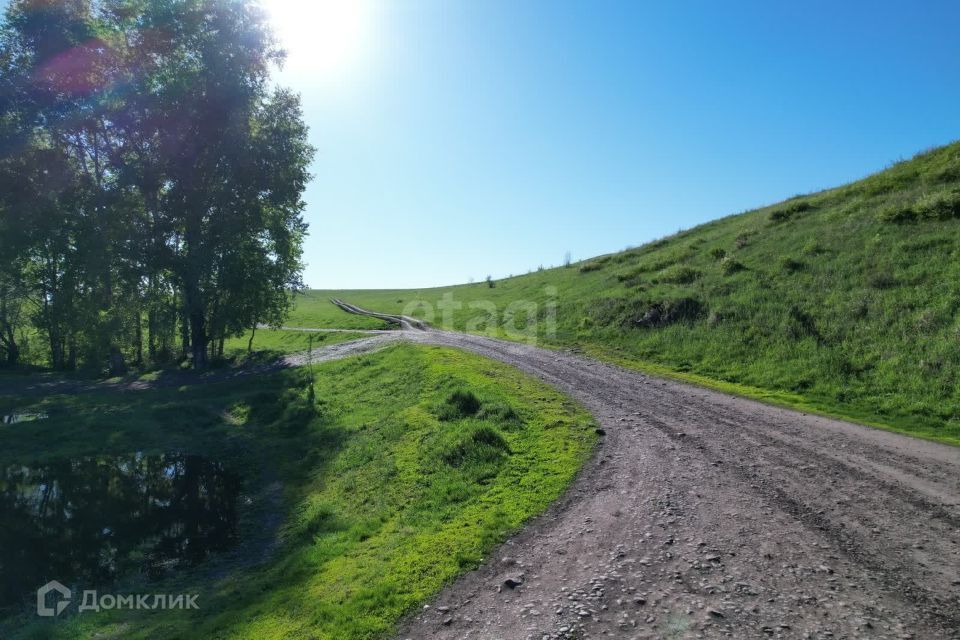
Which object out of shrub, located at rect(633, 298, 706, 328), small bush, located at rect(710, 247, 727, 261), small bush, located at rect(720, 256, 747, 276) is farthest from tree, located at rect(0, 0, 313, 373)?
small bush, located at rect(710, 247, 727, 261)

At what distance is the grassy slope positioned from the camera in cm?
1680

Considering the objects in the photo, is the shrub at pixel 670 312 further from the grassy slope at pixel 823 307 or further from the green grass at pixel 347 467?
the green grass at pixel 347 467

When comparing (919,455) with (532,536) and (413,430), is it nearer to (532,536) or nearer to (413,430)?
(532,536)

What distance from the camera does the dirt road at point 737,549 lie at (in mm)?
6566

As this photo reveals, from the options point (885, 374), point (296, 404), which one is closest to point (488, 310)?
point (296, 404)

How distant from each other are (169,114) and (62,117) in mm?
6256

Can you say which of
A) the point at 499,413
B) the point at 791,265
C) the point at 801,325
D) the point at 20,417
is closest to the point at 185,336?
the point at 20,417

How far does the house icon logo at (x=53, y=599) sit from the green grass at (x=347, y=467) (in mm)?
331

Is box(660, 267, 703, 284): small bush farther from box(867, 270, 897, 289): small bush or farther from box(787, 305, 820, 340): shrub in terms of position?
box(867, 270, 897, 289): small bush

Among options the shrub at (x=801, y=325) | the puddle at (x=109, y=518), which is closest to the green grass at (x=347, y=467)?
the puddle at (x=109, y=518)

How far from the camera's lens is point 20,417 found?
81.1 ft

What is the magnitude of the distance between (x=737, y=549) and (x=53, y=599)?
15391mm

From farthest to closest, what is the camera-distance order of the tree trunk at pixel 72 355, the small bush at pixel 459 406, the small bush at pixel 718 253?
the tree trunk at pixel 72 355 → the small bush at pixel 718 253 → the small bush at pixel 459 406

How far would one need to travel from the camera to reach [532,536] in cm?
961
